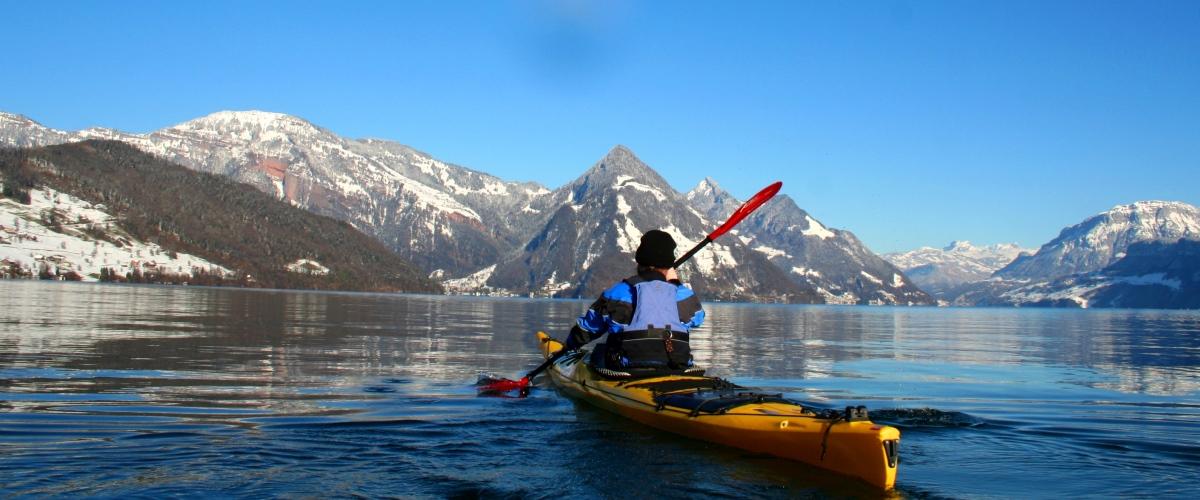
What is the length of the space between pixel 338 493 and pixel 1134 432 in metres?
14.6

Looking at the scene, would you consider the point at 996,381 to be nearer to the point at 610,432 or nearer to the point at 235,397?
the point at 610,432

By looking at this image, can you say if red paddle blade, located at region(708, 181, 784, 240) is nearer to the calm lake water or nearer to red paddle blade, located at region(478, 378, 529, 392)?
the calm lake water

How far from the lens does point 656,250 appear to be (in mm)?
14531

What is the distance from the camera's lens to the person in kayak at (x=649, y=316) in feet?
48.2

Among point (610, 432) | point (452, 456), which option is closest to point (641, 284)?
point (610, 432)

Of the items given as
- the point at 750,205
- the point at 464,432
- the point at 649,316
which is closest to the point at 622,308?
the point at 649,316

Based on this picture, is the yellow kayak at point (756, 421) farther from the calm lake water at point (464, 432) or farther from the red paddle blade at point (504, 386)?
the red paddle blade at point (504, 386)

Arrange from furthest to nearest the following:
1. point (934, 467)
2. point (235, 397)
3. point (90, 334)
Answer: point (90, 334) < point (235, 397) < point (934, 467)

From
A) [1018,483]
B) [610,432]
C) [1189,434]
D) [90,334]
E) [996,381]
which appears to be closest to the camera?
[1018,483]

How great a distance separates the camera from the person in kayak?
579 inches

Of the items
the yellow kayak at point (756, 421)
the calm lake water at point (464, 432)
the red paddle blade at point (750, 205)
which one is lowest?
the calm lake water at point (464, 432)

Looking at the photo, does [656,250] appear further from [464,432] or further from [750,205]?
[750,205]

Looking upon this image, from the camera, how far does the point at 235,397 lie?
17688 mm

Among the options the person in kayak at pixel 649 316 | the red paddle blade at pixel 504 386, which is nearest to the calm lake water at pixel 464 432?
the red paddle blade at pixel 504 386
